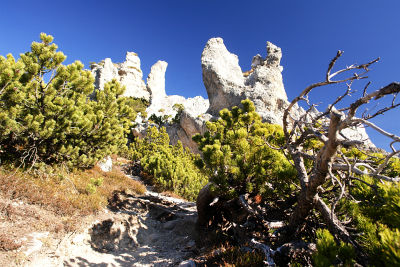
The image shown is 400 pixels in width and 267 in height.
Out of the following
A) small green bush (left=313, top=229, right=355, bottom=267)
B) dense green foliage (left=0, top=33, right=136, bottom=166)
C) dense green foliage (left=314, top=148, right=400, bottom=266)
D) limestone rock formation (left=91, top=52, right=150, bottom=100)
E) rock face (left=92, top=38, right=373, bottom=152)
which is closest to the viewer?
dense green foliage (left=314, top=148, right=400, bottom=266)

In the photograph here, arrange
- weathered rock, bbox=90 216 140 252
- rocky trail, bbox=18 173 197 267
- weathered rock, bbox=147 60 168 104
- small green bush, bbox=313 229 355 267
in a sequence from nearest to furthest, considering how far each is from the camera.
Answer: small green bush, bbox=313 229 355 267, rocky trail, bbox=18 173 197 267, weathered rock, bbox=90 216 140 252, weathered rock, bbox=147 60 168 104

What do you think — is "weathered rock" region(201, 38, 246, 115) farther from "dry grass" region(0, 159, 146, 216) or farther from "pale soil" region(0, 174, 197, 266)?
"dry grass" region(0, 159, 146, 216)

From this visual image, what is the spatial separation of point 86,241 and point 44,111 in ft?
12.7

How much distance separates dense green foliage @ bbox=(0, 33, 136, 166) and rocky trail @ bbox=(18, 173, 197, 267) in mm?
2664

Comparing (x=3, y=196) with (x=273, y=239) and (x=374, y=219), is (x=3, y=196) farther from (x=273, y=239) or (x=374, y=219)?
(x=374, y=219)

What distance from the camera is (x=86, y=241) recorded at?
4.60 m

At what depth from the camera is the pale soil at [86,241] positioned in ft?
11.8

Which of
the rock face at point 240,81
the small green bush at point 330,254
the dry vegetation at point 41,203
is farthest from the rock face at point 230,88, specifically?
the small green bush at point 330,254

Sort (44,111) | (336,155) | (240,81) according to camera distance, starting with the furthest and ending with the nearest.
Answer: (240,81) < (44,111) < (336,155)

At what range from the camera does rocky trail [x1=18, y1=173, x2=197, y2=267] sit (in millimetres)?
3835

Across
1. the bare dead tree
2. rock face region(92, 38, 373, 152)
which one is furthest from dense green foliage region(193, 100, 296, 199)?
rock face region(92, 38, 373, 152)

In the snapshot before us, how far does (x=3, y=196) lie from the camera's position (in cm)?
428

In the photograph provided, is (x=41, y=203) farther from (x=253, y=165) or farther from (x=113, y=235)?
(x=253, y=165)

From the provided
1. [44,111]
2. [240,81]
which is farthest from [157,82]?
[44,111]
